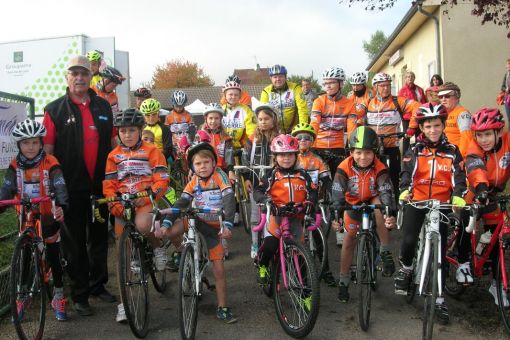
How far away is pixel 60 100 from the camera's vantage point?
5.38 metres

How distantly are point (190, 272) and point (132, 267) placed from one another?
1.94 ft

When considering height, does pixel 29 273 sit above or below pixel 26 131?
below

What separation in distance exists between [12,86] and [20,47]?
1299mm

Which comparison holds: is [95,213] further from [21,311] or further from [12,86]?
[12,86]

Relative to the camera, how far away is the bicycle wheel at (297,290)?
169 inches

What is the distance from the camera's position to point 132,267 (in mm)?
4707

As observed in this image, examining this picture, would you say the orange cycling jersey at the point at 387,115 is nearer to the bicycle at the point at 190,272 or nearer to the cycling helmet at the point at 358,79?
the cycling helmet at the point at 358,79

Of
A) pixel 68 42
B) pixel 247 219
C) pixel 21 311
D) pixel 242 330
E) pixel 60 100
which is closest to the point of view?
pixel 21 311

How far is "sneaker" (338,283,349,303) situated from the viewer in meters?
5.34

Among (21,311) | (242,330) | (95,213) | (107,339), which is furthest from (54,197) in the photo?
(242,330)

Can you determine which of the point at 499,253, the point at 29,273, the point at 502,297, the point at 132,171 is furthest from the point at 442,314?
the point at 29,273

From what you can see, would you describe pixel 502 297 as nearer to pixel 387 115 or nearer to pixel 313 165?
pixel 313 165

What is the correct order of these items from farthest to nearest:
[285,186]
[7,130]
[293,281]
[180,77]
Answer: [180,77] < [7,130] < [285,186] < [293,281]

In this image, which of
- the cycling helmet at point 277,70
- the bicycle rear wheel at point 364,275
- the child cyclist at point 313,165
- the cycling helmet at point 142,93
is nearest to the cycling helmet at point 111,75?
the cycling helmet at point 142,93
